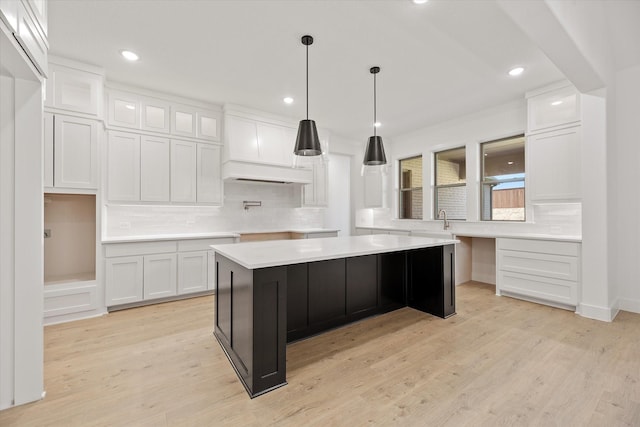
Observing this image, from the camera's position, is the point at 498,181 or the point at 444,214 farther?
the point at 444,214

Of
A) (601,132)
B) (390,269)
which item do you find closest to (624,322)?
(601,132)

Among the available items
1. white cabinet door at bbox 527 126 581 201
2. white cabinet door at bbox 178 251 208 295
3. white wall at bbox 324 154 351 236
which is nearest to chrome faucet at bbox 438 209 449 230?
white cabinet door at bbox 527 126 581 201

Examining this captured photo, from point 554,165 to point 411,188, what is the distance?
8.82 ft

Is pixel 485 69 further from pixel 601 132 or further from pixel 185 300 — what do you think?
pixel 185 300

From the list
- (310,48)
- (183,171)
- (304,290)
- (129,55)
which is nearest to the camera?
(304,290)

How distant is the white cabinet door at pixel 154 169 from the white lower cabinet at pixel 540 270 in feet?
15.9

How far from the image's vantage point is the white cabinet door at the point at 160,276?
12.2 ft

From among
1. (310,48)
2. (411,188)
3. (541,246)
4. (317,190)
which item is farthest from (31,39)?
(411,188)

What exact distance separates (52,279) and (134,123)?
84.4 inches

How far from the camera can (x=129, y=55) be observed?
10.2 feet

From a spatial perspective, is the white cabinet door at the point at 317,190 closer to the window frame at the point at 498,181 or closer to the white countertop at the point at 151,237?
the white countertop at the point at 151,237

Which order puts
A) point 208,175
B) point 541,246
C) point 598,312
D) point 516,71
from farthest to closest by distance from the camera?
point 208,175 → point 541,246 → point 516,71 → point 598,312

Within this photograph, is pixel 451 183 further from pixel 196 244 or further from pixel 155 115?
pixel 155 115

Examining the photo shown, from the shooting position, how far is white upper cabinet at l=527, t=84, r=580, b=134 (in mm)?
3621
